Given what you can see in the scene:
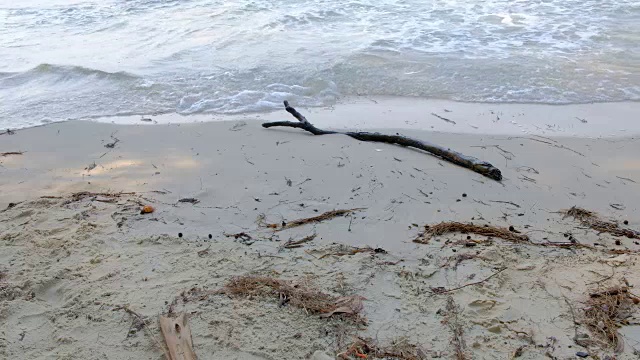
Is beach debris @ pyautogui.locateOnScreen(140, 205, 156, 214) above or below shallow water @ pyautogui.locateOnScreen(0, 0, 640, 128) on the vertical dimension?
above

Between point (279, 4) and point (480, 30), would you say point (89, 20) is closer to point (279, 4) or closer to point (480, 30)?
point (279, 4)

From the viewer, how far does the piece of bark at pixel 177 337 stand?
2250 millimetres

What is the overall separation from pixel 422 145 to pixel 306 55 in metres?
3.65

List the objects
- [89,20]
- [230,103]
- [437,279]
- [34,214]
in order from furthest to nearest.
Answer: [89,20]
[230,103]
[34,214]
[437,279]

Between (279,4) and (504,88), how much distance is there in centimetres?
592

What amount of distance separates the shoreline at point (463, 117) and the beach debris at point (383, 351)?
2991mm

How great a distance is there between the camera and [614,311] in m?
2.39

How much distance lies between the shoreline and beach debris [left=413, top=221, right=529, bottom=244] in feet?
6.03

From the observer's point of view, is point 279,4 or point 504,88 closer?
point 504,88

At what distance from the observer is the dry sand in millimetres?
2355

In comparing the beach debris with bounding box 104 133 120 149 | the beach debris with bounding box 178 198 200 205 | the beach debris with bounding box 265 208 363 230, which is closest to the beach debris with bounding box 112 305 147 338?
the beach debris with bounding box 265 208 363 230

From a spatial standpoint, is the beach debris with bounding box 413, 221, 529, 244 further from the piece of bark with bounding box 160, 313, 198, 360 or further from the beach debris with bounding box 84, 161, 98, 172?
the beach debris with bounding box 84, 161, 98, 172

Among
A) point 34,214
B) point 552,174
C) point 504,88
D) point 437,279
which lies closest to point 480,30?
point 504,88

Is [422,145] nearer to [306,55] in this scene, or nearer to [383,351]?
[383,351]
